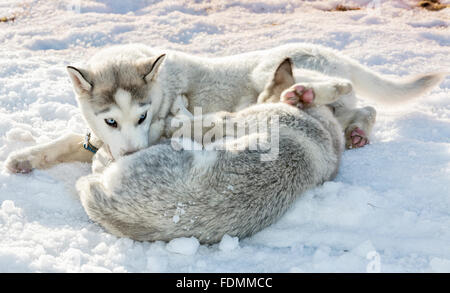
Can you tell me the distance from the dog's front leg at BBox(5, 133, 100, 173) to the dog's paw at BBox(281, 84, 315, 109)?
2005 mm

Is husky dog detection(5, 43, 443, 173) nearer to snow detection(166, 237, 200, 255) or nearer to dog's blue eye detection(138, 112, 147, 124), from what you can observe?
dog's blue eye detection(138, 112, 147, 124)

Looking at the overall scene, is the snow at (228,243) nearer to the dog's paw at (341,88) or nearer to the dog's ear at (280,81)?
the dog's ear at (280,81)

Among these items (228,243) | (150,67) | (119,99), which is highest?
(150,67)

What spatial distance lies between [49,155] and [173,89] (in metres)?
1.38

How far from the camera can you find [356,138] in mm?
4398

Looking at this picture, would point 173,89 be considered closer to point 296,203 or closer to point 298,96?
point 298,96

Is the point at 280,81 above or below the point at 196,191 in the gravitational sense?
above

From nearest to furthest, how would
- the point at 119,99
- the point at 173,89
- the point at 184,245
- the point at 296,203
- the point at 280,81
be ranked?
the point at 184,245
the point at 296,203
the point at 119,99
the point at 280,81
the point at 173,89

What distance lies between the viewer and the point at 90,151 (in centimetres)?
404

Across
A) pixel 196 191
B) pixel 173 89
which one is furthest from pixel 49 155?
pixel 196 191

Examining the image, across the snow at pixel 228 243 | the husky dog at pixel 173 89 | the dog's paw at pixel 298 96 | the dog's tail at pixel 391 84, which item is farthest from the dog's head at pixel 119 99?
the dog's tail at pixel 391 84

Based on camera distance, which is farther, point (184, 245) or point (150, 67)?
point (150, 67)
